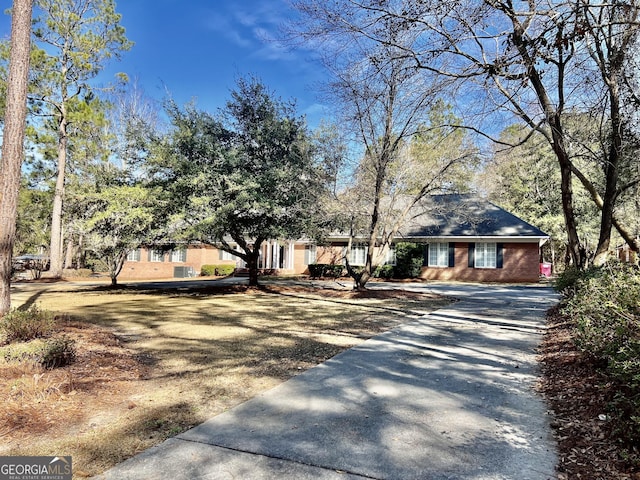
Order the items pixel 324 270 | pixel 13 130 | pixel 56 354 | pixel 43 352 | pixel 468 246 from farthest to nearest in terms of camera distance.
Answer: pixel 324 270 < pixel 468 246 < pixel 13 130 < pixel 56 354 < pixel 43 352

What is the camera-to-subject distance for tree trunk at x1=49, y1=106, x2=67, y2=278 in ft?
67.4

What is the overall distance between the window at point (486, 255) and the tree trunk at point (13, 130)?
22.1m

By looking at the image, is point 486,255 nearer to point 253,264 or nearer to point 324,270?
point 324,270

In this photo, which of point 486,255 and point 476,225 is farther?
point 486,255

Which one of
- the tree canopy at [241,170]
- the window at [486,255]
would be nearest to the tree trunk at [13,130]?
the tree canopy at [241,170]

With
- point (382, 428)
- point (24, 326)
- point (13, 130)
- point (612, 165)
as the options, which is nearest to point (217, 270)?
point (13, 130)

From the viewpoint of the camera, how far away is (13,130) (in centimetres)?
688

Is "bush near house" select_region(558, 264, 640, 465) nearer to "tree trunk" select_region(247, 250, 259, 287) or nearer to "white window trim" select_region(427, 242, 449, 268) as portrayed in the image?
"tree trunk" select_region(247, 250, 259, 287)

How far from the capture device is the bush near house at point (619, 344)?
2.85m

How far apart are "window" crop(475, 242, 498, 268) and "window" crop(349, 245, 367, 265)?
680 cm

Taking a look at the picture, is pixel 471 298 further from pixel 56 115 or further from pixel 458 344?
pixel 56 115

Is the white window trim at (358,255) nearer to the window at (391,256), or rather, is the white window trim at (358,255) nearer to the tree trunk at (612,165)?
the window at (391,256)

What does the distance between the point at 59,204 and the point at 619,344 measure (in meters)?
23.8

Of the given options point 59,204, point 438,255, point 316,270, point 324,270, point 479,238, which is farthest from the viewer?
point 316,270
